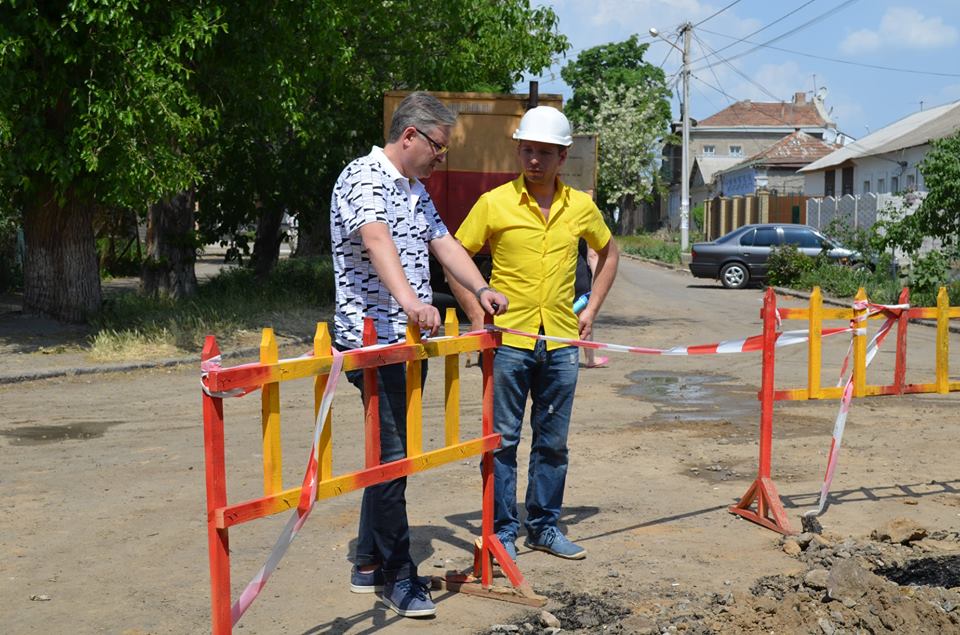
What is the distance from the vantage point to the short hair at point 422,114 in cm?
468

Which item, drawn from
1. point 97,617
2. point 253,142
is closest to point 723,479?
point 97,617

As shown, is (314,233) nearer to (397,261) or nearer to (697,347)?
(697,347)

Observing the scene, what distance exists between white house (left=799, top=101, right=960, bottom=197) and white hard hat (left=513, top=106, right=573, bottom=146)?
102 feet

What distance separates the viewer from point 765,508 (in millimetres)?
6355

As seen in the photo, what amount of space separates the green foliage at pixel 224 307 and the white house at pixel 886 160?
2117 centimetres

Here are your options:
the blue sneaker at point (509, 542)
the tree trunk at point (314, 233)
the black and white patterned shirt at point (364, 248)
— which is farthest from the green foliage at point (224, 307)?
the black and white patterned shirt at point (364, 248)

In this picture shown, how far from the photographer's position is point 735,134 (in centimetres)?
8719

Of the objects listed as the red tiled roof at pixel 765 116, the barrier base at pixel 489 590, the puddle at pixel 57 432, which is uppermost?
the red tiled roof at pixel 765 116

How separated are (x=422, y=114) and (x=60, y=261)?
37.7 ft

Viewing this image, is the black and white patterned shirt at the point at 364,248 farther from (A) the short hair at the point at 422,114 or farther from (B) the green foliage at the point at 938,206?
(B) the green foliage at the point at 938,206

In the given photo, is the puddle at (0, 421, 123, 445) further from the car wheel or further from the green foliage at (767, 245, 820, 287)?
the car wheel

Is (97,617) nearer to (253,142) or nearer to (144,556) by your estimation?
(144,556)

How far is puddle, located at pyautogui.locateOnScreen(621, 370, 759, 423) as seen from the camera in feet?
32.4

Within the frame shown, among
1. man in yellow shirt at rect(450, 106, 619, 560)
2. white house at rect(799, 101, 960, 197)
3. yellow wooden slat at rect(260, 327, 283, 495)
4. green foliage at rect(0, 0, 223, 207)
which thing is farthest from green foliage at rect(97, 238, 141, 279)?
yellow wooden slat at rect(260, 327, 283, 495)
